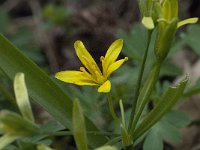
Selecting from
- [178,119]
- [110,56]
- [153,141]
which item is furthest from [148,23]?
[178,119]

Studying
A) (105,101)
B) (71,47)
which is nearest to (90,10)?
(71,47)

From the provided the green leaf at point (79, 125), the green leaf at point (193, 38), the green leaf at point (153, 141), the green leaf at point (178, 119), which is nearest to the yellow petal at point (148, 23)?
the green leaf at point (79, 125)

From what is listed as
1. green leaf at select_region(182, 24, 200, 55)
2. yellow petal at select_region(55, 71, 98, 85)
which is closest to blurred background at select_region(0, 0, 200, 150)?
green leaf at select_region(182, 24, 200, 55)

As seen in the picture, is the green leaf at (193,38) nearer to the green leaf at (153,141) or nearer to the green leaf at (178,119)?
the green leaf at (178,119)

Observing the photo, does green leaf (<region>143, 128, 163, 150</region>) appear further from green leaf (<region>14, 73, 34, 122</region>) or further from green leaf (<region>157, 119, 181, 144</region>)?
green leaf (<region>14, 73, 34, 122</region>)

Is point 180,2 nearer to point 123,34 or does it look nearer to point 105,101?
point 123,34
